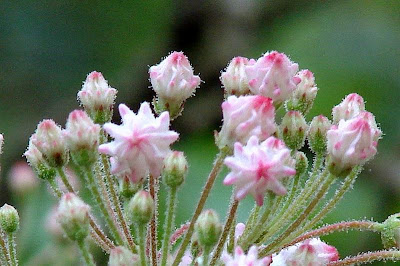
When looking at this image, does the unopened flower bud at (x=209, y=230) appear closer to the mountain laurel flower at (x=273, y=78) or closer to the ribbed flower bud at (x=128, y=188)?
the ribbed flower bud at (x=128, y=188)

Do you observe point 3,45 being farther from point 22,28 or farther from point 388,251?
point 388,251

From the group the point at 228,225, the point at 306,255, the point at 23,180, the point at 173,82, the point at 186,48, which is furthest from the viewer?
the point at 186,48

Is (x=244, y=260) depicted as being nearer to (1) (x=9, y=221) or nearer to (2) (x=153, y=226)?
(2) (x=153, y=226)

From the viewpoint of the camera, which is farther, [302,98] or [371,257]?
[302,98]

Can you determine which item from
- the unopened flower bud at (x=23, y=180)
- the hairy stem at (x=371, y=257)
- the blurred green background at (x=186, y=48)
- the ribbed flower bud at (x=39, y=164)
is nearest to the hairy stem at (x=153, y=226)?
the ribbed flower bud at (x=39, y=164)

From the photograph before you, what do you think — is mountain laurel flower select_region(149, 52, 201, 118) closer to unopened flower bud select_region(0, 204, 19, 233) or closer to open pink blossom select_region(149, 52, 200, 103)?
open pink blossom select_region(149, 52, 200, 103)

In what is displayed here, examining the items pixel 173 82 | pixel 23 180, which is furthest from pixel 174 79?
pixel 23 180

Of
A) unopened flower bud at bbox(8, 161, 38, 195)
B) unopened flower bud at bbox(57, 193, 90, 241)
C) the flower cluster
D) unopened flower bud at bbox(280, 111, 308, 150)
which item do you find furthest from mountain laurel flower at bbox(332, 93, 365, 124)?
unopened flower bud at bbox(8, 161, 38, 195)
